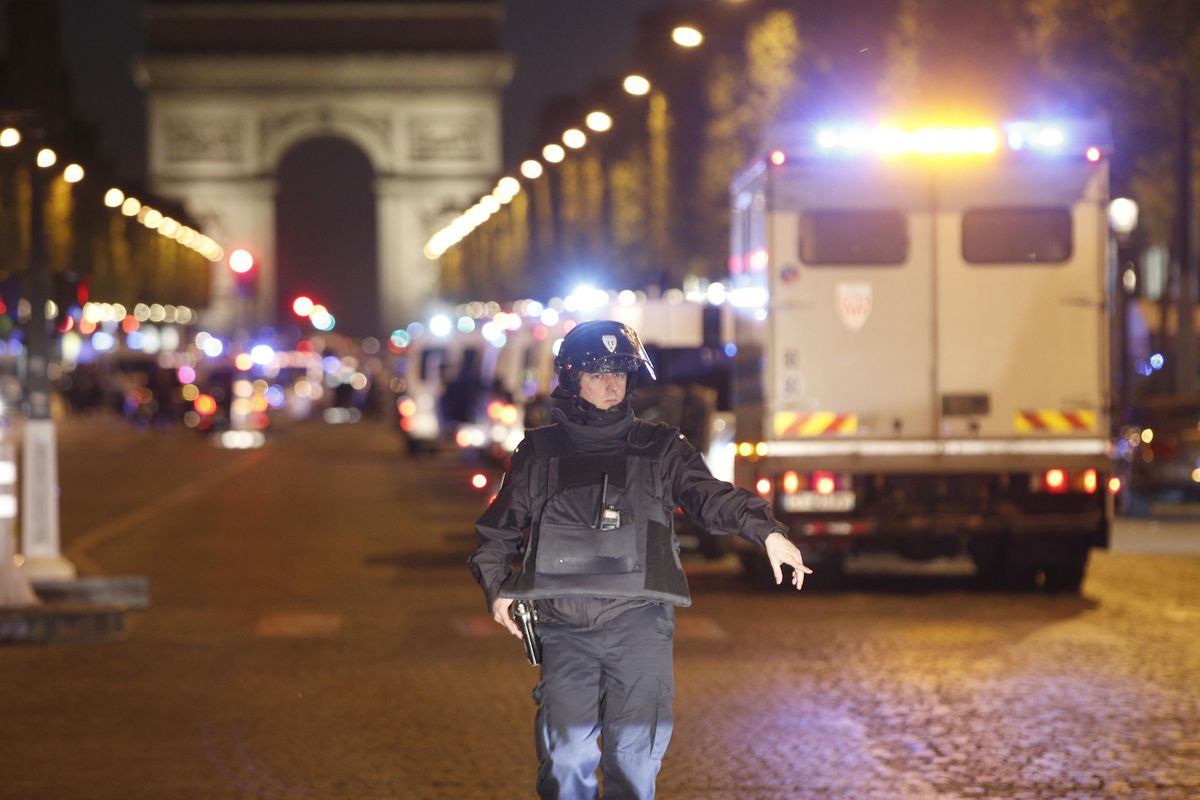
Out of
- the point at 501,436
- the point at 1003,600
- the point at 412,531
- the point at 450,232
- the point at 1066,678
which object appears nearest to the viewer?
the point at 1066,678

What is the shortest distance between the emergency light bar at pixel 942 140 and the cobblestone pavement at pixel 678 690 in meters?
2.72

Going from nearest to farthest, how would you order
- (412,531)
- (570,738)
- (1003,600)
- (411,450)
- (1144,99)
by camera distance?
(570,738), (1003,600), (412,531), (1144,99), (411,450)

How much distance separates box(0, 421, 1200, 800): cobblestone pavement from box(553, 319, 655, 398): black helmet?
2.54m

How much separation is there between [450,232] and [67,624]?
73374mm

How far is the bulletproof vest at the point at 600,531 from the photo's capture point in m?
6.21

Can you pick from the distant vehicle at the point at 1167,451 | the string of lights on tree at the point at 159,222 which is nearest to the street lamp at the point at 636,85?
the distant vehicle at the point at 1167,451

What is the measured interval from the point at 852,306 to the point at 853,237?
416 millimetres

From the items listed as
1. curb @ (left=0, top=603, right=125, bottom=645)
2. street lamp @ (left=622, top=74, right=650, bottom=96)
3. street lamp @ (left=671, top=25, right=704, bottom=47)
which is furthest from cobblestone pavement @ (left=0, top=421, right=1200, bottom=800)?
street lamp @ (left=622, top=74, right=650, bottom=96)

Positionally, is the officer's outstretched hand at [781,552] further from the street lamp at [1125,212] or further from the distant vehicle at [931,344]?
the street lamp at [1125,212]

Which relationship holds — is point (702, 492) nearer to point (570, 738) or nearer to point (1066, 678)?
point (570, 738)

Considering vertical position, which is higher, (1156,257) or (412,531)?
(1156,257)

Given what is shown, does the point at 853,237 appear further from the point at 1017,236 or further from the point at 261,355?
the point at 261,355

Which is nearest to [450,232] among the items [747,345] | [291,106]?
[291,106]

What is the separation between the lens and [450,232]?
8575 centimetres
